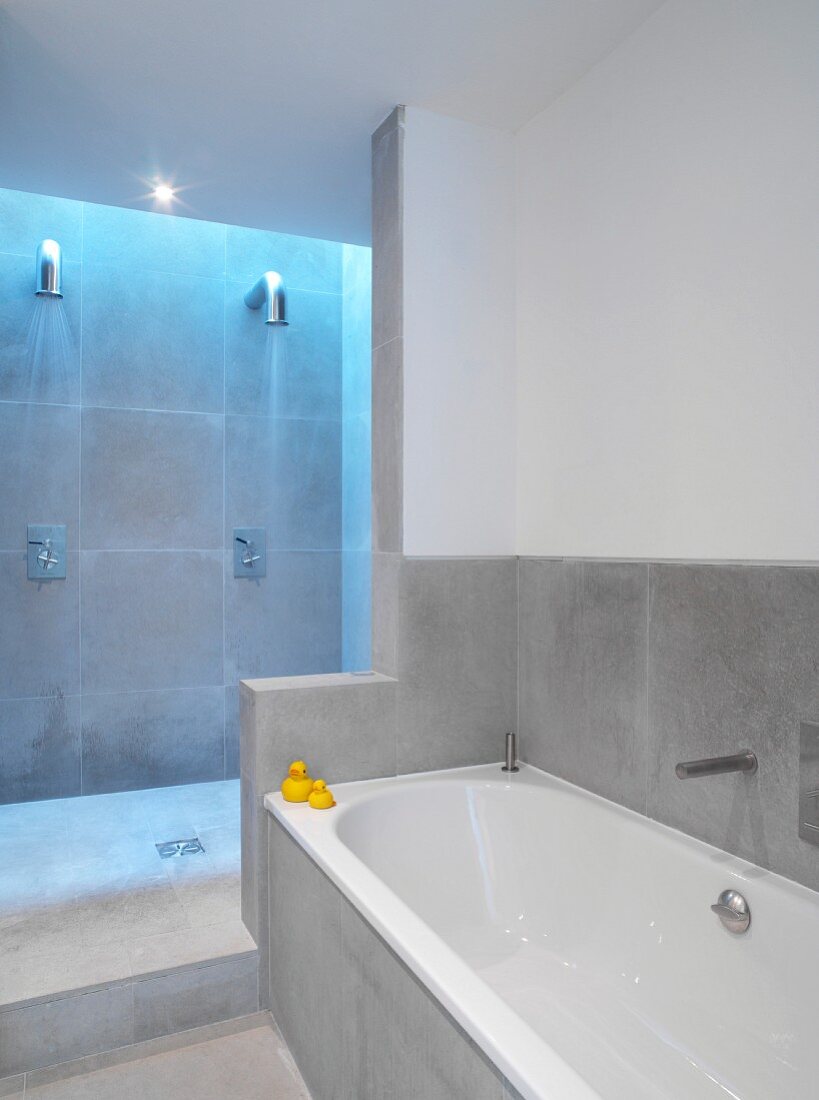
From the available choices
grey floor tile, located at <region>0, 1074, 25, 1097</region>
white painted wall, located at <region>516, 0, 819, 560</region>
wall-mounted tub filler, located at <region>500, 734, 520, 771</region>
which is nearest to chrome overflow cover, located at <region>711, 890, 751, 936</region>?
white painted wall, located at <region>516, 0, 819, 560</region>

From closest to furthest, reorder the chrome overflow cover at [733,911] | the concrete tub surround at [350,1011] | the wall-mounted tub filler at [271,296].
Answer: the concrete tub surround at [350,1011], the chrome overflow cover at [733,911], the wall-mounted tub filler at [271,296]

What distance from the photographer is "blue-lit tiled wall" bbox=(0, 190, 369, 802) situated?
10.9ft

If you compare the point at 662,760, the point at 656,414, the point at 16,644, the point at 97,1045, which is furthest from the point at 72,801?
the point at 656,414

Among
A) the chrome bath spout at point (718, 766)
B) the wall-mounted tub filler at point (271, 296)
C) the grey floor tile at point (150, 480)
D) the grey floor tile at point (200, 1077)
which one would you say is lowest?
the grey floor tile at point (200, 1077)

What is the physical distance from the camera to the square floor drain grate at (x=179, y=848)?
276cm

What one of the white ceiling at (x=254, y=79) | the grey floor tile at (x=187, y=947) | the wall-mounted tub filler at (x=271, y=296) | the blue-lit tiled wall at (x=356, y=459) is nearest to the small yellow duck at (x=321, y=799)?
the grey floor tile at (x=187, y=947)

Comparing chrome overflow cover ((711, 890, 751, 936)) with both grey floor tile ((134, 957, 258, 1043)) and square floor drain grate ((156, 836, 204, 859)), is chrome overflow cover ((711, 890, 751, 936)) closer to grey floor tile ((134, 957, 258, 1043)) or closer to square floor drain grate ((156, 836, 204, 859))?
grey floor tile ((134, 957, 258, 1043))

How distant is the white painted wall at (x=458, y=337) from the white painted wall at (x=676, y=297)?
0.04 meters

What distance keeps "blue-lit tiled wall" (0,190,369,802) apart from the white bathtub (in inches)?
61.4

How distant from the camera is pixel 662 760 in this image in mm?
1944

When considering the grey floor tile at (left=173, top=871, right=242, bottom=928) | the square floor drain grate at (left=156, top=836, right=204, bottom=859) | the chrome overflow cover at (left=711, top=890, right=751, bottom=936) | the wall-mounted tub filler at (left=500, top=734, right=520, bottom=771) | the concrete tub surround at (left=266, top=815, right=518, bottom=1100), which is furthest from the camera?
the square floor drain grate at (left=156, top=836, right=204, bottom=859)

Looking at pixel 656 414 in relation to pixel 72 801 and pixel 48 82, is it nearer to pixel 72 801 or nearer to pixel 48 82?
pixel 48 82

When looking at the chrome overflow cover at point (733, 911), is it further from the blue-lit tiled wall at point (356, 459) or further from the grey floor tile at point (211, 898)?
the blue-lit tiled wall at point (356, 459)

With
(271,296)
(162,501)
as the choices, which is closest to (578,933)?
(162,501)
